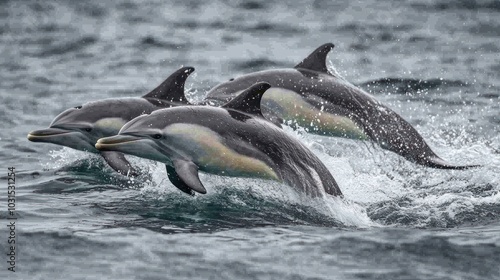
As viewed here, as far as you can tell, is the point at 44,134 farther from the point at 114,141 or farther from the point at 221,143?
the point at 221,143

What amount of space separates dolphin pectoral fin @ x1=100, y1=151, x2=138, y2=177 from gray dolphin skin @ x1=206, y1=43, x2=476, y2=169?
60.7 inches

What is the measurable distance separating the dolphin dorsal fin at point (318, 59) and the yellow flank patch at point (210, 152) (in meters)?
3.04

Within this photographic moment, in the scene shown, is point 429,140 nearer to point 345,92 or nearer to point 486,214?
point 345,92

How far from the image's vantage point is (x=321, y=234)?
10.2 meters

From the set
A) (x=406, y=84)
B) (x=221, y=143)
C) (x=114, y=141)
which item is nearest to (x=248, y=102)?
(x=221, y=143)

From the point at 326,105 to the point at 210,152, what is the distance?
3.13m

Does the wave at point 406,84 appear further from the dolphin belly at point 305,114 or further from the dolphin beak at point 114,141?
the dolphin beak at point 114,141

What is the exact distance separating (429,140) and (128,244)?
7.07m

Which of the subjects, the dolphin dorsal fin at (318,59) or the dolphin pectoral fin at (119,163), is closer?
the dolphin pectoral fin at (119,163)

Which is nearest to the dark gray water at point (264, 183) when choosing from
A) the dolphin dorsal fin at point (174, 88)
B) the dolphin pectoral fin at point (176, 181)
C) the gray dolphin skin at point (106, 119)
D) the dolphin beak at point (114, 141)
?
the dolphin pectoral fin at point (176, 181)

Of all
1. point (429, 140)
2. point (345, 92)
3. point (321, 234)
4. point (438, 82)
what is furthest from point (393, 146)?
point (438, 82)

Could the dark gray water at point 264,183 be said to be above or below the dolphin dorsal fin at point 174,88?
below

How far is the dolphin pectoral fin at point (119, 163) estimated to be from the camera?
1223 centimetres

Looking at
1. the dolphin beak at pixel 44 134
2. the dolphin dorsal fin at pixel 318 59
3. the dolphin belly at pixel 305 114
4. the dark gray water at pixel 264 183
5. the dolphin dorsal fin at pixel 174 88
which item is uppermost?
the dolphin dorsal fin at pixel 318 59
